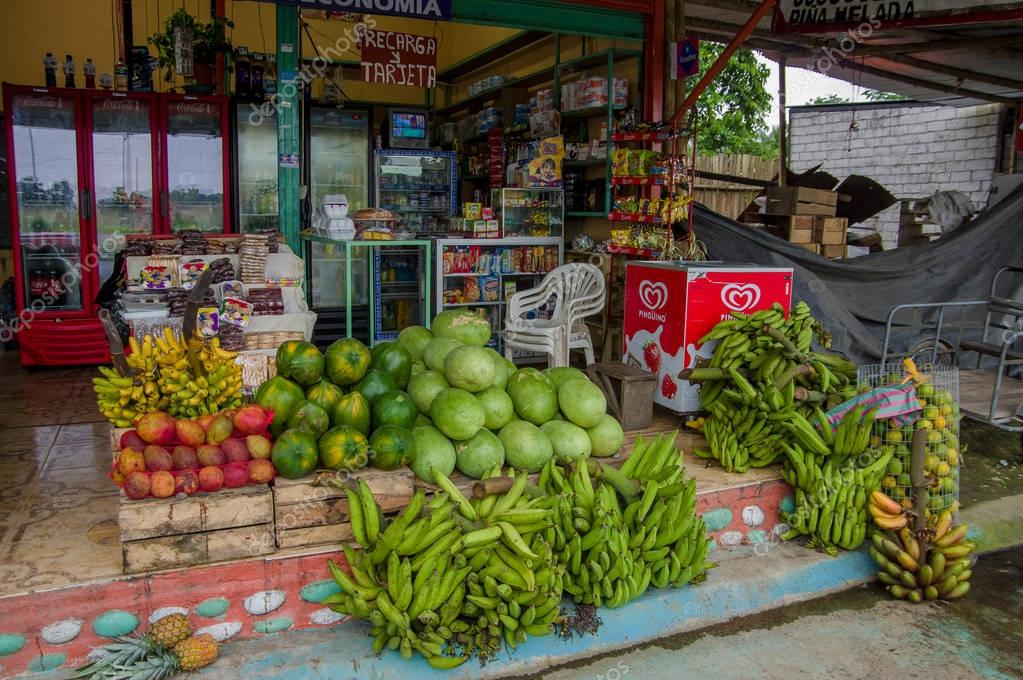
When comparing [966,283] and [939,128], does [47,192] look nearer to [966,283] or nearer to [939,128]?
[966,283]

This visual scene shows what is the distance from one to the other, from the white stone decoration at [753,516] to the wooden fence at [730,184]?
8.44 m

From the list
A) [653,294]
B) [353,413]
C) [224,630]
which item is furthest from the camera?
[653,294]

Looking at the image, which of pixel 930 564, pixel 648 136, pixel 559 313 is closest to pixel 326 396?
pixel 930 564

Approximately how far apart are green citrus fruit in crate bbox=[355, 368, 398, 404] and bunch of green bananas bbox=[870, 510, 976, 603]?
2.46 metres

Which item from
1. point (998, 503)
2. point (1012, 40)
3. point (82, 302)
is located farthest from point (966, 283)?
point (82, 302)

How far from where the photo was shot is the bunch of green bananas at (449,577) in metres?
2.79

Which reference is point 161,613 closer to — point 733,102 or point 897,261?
point 897,261

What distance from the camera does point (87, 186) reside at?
7539mm

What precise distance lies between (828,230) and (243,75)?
6.06 metres

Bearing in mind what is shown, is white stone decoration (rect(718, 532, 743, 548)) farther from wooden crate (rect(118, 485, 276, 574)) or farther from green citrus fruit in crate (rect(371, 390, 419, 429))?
wooden crate (rect(118, 485, 276, 574))

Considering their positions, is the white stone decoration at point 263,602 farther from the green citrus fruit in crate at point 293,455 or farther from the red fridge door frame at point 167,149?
the red fridge door frame at point 167,149

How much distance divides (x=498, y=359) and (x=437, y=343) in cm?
31

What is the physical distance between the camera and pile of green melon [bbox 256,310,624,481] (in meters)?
3.15

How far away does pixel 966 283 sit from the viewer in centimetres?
691
